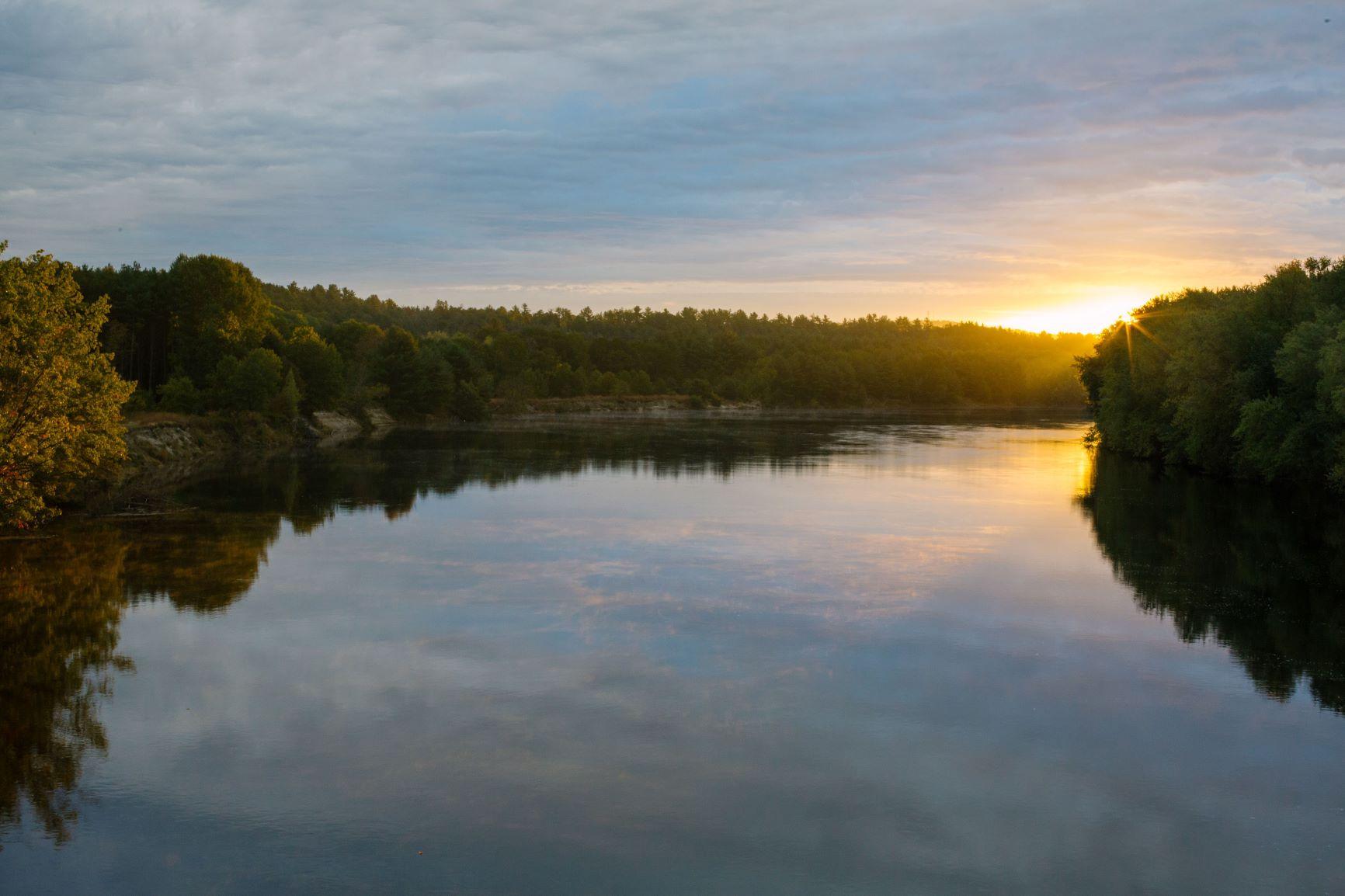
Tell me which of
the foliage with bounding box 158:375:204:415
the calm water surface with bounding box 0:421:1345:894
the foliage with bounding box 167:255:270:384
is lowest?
the calm water surface with bounding box 0:421:1345:894

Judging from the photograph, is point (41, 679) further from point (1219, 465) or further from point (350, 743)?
point (1219, 465)

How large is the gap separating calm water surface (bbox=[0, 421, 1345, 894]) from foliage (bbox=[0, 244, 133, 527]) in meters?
1.74

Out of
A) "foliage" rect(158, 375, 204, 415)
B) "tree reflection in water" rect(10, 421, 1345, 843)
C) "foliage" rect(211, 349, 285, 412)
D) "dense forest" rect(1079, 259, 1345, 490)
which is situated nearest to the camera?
"tree reflection in water" rect(10, 421, 1345, 843)

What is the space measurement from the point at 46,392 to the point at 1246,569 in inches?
1126

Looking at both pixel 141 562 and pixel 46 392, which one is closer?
pixel 141 562

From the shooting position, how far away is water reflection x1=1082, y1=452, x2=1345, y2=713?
1695 centimetres

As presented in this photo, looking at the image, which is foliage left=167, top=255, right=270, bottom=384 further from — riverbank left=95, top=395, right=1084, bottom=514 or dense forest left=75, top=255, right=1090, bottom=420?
riverbank left=95, top=395, right=1084, bottom=514

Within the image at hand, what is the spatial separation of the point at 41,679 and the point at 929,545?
19.4 m

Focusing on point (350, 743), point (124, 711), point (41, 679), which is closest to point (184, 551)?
point (41, 679)

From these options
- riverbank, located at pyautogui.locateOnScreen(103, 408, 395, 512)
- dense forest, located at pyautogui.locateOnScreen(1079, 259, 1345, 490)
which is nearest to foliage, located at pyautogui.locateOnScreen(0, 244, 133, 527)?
riverbank, located at pyautogui.locateOnScreen(103, 408, 395, 512)

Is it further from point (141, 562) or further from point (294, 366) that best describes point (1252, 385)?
point (294, 366)

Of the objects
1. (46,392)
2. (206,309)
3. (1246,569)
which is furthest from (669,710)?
(206,309)

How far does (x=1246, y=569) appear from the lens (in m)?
24.5

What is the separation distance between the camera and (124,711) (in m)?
13.3
